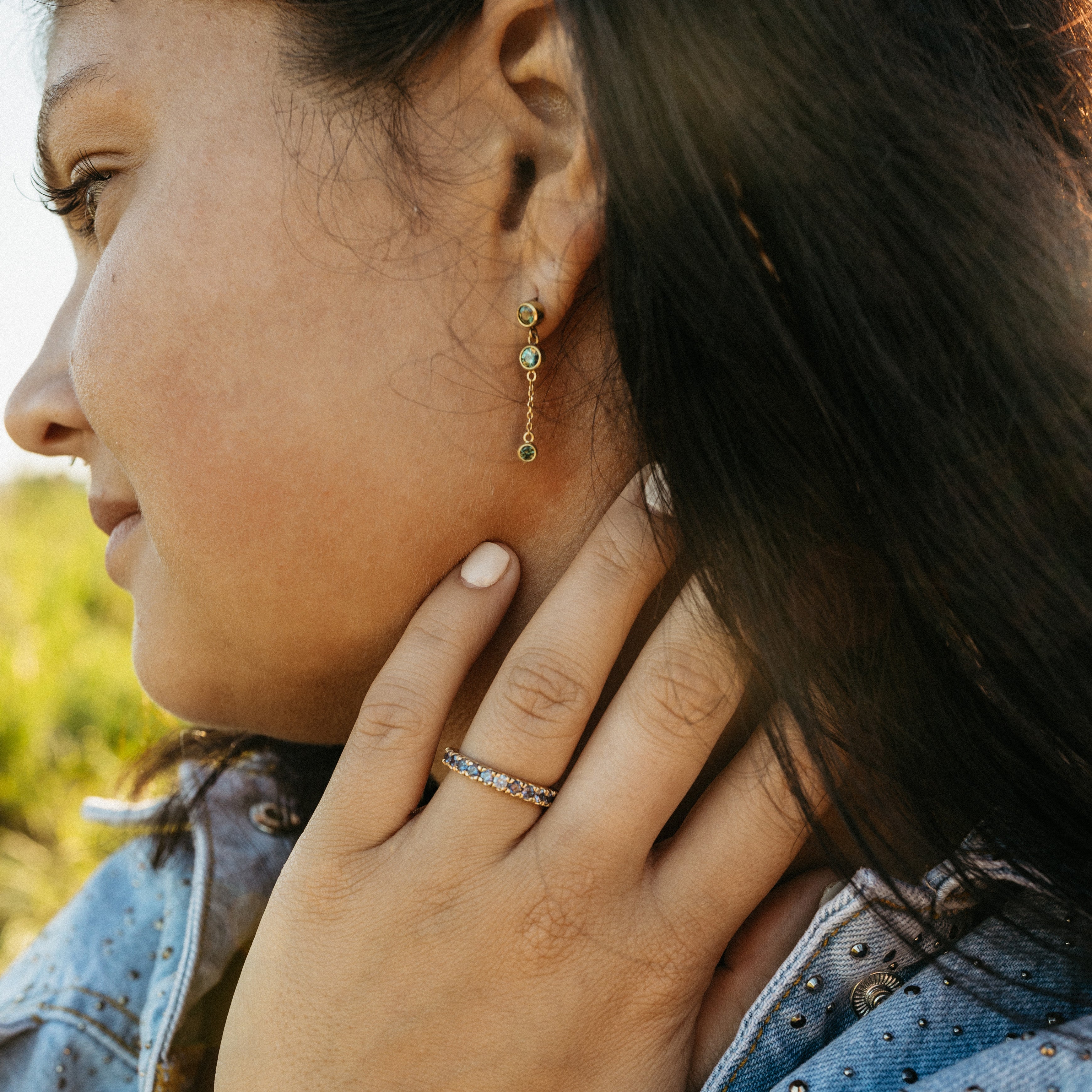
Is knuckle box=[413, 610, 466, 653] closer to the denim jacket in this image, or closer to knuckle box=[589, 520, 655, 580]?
knuckle box=[589, 520, 655, 580]

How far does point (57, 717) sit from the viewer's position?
3.85 m

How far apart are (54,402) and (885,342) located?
115cm

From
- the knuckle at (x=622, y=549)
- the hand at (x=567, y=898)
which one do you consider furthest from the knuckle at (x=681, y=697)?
the knuckle at (x=622, y=549)

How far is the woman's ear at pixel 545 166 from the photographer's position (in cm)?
101

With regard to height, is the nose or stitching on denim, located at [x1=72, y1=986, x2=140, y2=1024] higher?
the nose

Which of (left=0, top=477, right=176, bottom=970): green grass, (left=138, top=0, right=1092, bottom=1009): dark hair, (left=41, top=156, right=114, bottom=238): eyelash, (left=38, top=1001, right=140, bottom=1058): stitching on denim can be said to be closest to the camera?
(left=138, top=0, right=1092, bottom=1009): dark hair

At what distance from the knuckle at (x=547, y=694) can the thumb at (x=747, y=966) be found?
14.0 inches

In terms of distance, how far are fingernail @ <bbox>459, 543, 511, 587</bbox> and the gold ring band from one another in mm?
224

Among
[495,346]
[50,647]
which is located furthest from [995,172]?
[50,647]

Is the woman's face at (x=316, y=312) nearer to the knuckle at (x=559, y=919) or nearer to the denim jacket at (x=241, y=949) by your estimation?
the knuckle at (x=559, y=919)

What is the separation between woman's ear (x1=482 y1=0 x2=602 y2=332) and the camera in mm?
1013

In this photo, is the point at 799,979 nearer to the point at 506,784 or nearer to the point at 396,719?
the point at 506,784

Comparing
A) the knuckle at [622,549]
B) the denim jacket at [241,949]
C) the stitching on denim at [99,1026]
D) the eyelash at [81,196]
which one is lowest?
the stitching on denim at [99,1026]

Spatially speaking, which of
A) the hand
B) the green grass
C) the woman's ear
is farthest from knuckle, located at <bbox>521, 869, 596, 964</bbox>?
the green grass
